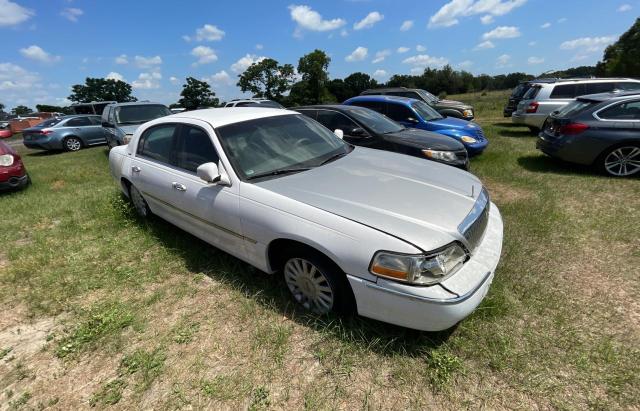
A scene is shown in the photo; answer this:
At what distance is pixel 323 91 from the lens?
58.1m

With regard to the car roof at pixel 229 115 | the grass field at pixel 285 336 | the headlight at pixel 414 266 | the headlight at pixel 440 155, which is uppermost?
the car roof at pixel 229 115

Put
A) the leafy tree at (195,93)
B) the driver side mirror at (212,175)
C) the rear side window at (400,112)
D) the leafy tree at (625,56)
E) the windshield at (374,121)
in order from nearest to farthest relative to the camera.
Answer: the driver side mirror at (212,175) < the windshield at (374,121) < the rear side window at (400,112) < the leafy tree at (625,56) < the leafy tree at (195,93)

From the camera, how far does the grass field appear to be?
203 centimetres

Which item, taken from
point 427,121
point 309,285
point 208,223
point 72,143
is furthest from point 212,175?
point 72,143

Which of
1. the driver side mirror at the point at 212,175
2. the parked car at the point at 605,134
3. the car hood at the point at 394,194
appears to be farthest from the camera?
the parked car at the point at 605,134

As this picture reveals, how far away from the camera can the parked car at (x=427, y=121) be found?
701cm

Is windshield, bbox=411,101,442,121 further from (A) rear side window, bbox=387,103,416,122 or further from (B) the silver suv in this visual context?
(B) the silver suv

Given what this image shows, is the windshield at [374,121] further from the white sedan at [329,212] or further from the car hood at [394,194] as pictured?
the car hood at [394,194]

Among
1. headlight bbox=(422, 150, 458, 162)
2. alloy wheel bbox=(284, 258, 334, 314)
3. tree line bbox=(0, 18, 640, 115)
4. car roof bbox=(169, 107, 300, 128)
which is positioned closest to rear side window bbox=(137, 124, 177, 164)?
car roof bbox=(169, 107, 300, 128)

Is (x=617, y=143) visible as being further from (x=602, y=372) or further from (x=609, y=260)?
(x=602, y=372)

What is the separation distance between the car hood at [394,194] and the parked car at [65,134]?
552 inches

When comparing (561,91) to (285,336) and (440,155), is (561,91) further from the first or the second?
(285,336)

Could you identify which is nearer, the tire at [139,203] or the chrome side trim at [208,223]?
the chrome side trim at [208,223]

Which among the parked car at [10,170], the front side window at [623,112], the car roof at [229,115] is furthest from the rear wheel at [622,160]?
the parked car at [10,170]
